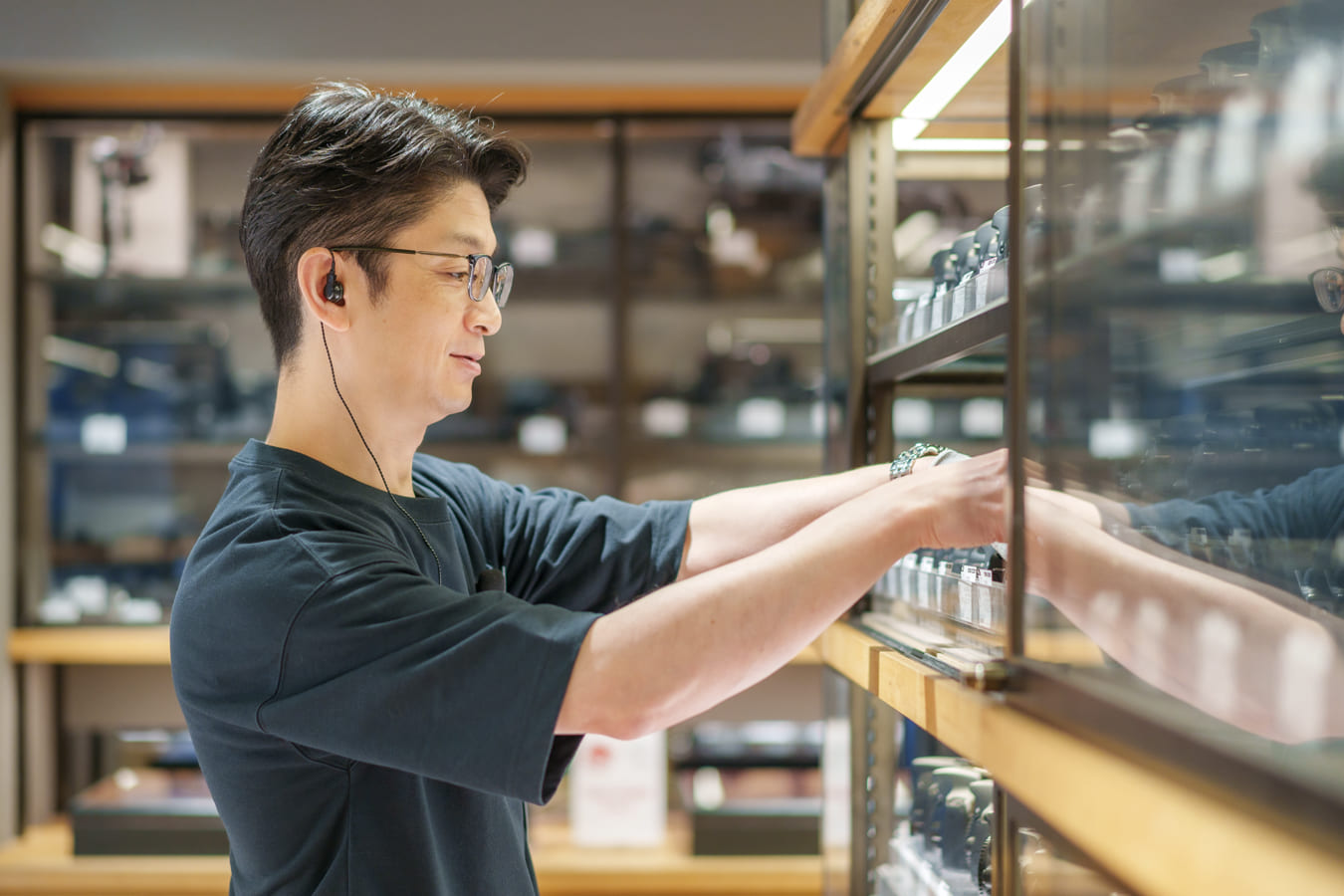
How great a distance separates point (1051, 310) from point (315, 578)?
0.60 metres

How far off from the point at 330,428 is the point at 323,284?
0.15 metres

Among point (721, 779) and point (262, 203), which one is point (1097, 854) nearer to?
point (262, 203)

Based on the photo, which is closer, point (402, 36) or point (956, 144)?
point (956, 144)

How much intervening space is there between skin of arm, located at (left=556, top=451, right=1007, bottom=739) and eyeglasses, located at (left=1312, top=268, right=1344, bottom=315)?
0.82ft

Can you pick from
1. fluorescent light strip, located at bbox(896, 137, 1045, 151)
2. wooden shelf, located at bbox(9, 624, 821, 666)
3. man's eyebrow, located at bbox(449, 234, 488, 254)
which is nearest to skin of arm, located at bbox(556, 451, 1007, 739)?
man's eyebrow, located at bbox(449, 234, 488, 254)

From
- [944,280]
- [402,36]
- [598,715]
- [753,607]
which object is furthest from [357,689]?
[402,36]

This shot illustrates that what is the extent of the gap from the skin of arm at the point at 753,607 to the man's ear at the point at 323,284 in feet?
1.50

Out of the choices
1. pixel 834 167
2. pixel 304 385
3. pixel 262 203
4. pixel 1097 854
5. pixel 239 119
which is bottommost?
pixel 1097 854

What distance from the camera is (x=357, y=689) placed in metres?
0.81

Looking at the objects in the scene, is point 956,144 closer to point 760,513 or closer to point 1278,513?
point 760,513

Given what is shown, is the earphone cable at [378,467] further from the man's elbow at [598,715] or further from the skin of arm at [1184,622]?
the skin of arm at [1184,622]

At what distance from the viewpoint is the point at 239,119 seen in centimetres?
279

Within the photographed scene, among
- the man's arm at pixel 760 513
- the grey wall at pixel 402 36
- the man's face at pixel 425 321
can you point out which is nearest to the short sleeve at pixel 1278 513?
the man's arm at pixel 760 513

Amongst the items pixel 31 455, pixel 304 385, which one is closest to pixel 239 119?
pixel 31 455
